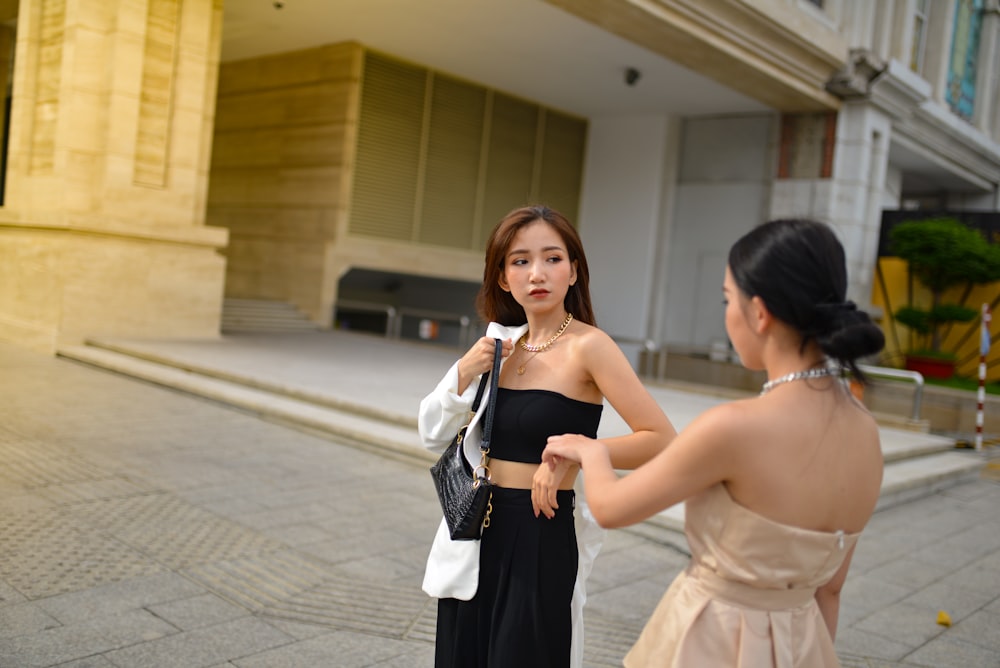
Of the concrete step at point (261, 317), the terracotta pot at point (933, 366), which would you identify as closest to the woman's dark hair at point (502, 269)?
the concrete step at point (261, 317)

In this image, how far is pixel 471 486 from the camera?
218cm

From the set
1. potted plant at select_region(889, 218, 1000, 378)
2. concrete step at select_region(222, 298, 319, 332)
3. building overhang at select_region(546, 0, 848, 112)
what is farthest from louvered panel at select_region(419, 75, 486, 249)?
potted plant at select_region(889, 218, 1000, 378)

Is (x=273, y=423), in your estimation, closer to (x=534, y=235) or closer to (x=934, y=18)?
(x=534, y=235)

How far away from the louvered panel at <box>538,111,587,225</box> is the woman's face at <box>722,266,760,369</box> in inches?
725

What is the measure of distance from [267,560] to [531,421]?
2.50 metres

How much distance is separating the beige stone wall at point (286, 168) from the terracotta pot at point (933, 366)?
10725mm

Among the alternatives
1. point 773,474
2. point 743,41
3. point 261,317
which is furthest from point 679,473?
point 261,317

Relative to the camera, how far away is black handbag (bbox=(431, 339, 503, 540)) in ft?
7.11

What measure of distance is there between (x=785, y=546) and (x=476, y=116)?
1768 centimetres

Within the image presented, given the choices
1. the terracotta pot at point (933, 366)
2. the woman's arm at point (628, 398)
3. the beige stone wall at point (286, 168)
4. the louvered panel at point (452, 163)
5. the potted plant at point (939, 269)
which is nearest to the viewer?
the woman's arm at point (628, 398)

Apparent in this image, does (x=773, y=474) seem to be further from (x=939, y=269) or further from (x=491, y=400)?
(x=939, y=269)

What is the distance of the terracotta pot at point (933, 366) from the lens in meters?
15.6

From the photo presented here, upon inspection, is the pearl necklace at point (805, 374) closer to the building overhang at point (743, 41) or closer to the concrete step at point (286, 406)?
the concrete step at point (286, 406)

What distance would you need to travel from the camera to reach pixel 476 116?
18438 millimetres
